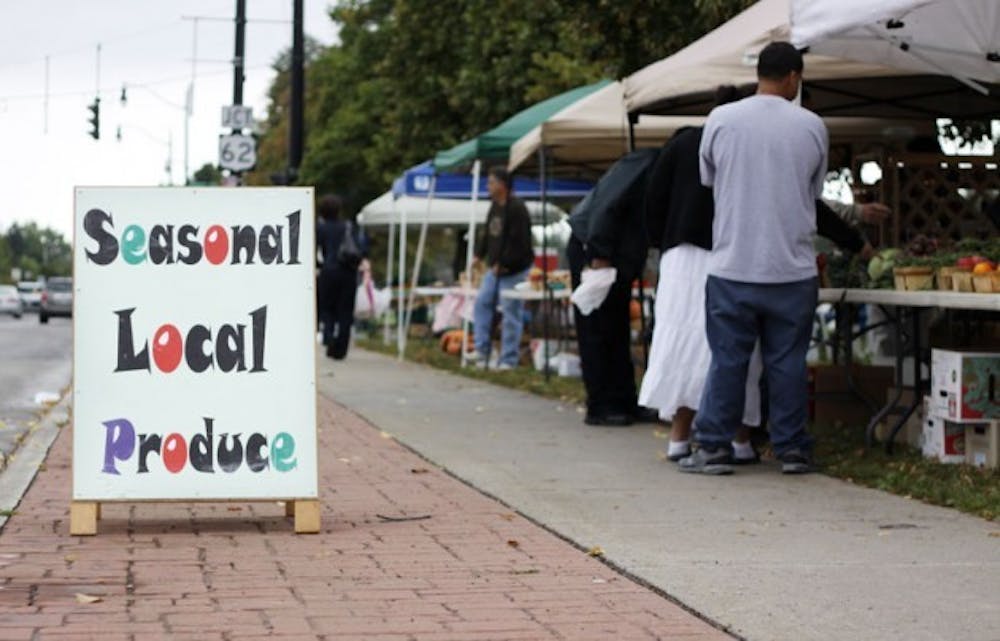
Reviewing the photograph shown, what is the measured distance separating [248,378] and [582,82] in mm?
26048

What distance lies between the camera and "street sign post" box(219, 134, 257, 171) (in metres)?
36.0

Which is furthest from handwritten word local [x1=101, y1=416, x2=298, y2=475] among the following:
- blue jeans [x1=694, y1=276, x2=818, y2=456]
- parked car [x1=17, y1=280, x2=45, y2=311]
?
parked car [x1=17, y1=280, x2=45, y2=311]

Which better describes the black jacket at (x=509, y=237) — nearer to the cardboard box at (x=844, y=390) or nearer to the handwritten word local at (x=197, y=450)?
the cardboard box at (x=844, y=390)

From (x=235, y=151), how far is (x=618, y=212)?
985 inches

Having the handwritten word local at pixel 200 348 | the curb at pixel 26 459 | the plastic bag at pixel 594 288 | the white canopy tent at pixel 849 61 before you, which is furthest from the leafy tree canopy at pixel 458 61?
the handwritten word local at pixel 200 348

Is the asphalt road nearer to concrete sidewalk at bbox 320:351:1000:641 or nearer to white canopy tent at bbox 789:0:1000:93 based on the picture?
concrete sidewalk at bbox 320:351:1000:641

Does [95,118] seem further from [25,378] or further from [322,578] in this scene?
[322,578]

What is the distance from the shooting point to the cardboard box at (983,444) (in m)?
9.50

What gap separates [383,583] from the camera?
→ 20.8ft

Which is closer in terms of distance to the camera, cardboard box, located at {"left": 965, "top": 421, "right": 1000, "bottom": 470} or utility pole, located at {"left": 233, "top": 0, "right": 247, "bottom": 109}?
cardboard box, located at {"left": 965, "top": 421, "right": 1000, "bottom": 470}

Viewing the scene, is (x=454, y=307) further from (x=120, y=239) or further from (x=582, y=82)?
(x=120, y=239)

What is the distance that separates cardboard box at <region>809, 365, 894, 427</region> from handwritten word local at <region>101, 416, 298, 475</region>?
200 inches

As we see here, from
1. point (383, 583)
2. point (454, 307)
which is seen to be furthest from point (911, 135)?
point (454, 307)

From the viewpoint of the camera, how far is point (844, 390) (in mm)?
11969
